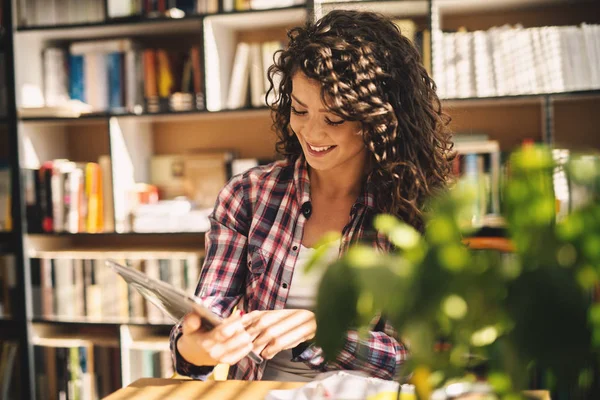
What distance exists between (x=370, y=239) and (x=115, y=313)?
1.45 meters

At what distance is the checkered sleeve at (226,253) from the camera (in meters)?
1.33

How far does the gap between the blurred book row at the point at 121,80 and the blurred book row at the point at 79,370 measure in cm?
97

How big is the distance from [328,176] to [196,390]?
2.15ft

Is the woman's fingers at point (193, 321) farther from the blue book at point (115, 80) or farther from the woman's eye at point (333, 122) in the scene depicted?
the blue book at point (115, 80)

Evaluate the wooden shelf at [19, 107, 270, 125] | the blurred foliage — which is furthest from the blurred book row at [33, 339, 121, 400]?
the blurred foliage

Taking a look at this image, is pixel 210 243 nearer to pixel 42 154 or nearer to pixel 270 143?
pixel 270 143

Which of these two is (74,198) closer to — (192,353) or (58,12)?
(58,12)

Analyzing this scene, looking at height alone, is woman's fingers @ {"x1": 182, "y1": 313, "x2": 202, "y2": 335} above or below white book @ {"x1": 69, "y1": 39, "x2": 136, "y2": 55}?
below

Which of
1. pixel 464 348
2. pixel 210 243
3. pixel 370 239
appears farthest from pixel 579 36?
pixel 464 348

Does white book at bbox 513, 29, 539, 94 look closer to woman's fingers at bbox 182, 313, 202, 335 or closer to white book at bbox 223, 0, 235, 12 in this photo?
white book at bbox 223, 0, 235, 12

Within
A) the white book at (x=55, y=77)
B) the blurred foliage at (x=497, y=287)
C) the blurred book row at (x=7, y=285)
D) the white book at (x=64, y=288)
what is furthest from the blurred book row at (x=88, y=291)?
the blurred foliage at (x=497, y=287)

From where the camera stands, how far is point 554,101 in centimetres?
233

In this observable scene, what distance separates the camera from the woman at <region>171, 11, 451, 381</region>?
131 cm

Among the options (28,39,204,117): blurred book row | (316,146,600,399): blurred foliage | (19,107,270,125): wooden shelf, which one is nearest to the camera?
(316,146,600,399): blurred foliage
